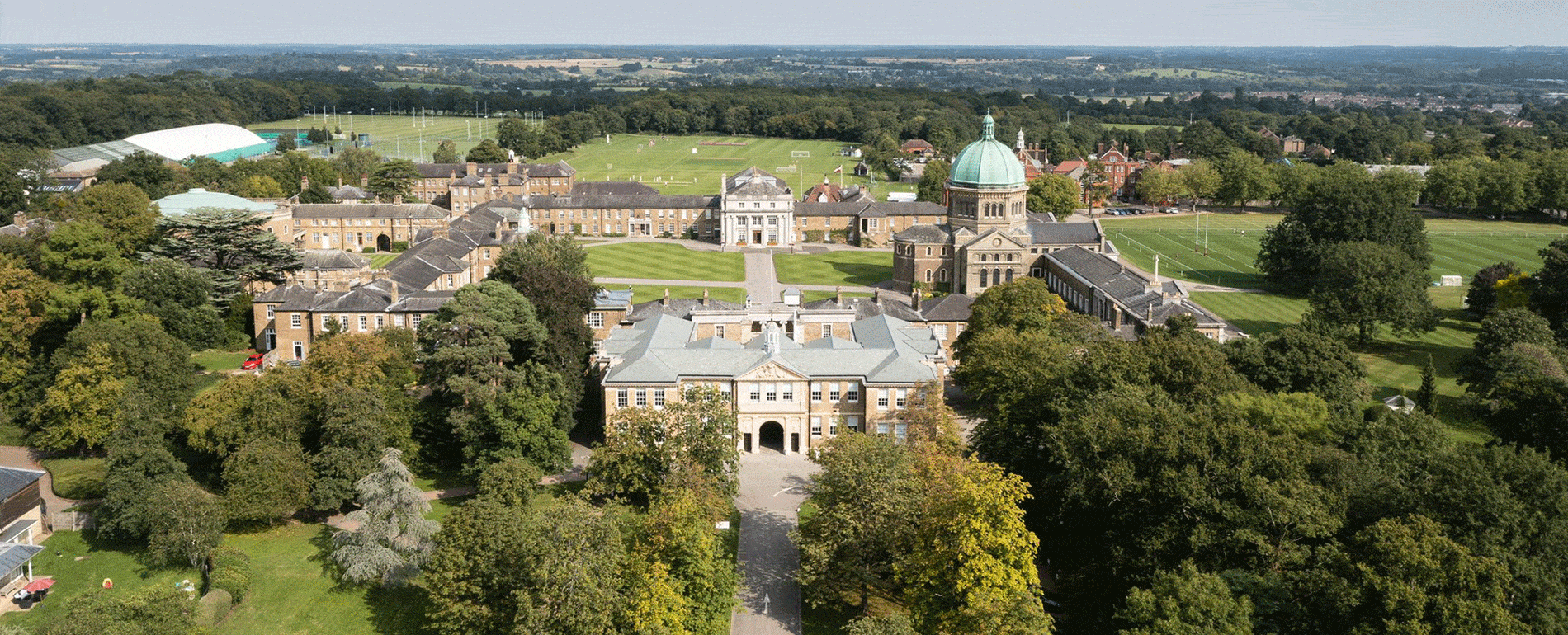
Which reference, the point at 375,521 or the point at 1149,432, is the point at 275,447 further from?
the point at 1149,432

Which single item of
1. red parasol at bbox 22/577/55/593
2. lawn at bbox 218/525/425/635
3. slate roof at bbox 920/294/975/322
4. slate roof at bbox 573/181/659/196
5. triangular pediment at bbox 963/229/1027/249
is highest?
slate roof at bbox 573/181/659/196

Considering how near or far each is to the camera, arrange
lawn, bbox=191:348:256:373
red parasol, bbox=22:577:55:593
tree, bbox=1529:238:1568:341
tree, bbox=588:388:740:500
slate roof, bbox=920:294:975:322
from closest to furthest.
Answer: red parasol, bbox=22:577:55:593
tree, bbox=588:388:740:500
lawn, bbox=191:348:256:373
tree, bbox=1529:238:1568:341
slate roof, bbox=920:294:975:322

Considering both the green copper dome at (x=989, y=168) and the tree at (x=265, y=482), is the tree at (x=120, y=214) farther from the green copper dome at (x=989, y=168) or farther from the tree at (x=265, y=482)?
the green copper dome at (x=989, y=168)

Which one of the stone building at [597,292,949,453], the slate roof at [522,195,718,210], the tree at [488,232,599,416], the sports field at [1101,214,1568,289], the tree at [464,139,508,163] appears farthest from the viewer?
the tree at [464,139,508,163]

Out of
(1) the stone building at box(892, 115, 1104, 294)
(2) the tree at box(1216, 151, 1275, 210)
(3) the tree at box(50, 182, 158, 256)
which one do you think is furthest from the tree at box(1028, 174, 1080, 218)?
(3) the tree at box(50, 182, 158, 256)

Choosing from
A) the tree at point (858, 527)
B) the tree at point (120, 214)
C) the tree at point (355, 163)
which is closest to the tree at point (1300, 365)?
the tree at point (858, 527)

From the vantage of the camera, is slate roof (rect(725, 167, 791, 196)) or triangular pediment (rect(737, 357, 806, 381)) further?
slate roof (rect(725, 167, 791, 196))

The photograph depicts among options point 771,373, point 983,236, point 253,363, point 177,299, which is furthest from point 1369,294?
point 177,299

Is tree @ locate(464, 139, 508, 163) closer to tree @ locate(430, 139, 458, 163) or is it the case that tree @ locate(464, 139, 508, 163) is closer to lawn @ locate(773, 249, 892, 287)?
tree @ locate(430, 139, 458, 163)
